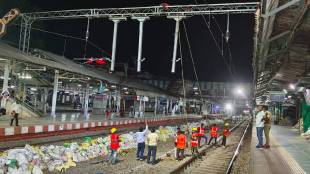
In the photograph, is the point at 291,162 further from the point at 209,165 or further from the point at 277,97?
the point at 277,97

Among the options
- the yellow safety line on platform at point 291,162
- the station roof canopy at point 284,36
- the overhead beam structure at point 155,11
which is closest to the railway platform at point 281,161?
the yellow safety line on platform at point 291,162

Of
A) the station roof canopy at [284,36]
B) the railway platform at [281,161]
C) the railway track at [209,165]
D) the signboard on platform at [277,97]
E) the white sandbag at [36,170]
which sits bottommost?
the railway track at [209,165]

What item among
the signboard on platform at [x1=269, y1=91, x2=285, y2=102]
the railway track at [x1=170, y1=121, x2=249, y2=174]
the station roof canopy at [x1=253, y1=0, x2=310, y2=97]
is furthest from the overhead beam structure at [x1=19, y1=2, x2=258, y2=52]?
the railway track at [x1=170, y1=121, x2=249, y2=174]

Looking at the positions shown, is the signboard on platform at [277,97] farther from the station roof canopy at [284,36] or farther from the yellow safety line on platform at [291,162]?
the yellow safety line on platform at [291,162]

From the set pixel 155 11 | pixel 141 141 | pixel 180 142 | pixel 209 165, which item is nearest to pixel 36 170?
pixel 141 141

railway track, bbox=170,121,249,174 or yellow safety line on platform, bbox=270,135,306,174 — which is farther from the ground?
yellow safety line on platform, bbox=270,135,306,174

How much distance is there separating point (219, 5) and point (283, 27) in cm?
1598

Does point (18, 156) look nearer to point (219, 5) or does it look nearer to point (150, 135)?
point (150, 135)

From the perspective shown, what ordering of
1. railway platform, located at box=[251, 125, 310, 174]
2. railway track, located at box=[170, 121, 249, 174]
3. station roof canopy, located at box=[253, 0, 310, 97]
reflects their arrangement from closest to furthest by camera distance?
1. station roof canopy, located at box=[253, 0, 310, 97]
2. railway platform, located at box=[251, 125, 310, 174]
3. railway track, located at box=[170, 121, 249, 174]

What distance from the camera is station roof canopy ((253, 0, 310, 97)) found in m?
9.41

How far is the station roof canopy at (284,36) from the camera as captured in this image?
30.9ft

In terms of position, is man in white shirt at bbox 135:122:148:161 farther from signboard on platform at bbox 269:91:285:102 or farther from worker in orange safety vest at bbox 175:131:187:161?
signboard on platform at bbox 269:91:285:102

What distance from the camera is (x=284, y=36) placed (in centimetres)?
1280

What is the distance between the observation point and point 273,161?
38.7 feet
